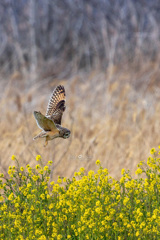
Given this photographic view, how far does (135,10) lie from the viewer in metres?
8.77

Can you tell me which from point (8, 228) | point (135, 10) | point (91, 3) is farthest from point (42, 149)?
point (91, 3)

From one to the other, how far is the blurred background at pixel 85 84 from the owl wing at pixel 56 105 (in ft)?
4.09

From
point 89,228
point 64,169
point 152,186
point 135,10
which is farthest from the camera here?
point 135,10

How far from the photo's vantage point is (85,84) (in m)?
7.34

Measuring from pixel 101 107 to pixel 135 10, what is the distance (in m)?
2.76

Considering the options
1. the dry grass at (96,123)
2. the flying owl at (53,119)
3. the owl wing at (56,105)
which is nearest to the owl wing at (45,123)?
the flying owl at (53,119)

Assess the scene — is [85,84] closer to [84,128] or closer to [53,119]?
[84,128]

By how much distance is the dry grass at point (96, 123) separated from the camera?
5422mm

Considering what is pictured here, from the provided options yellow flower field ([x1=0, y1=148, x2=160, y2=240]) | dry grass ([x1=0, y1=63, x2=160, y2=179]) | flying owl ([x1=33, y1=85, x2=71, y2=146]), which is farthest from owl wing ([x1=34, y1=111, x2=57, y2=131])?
dry grass ([x1=0, y1=63, x2=160, y2=179])

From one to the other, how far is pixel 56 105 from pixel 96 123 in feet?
8.89

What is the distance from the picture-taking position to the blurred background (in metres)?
5.57

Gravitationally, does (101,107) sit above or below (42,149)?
above

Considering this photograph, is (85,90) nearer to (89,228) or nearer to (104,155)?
(104,155)

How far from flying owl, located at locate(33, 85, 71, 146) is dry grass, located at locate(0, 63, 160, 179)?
121 centimetres
